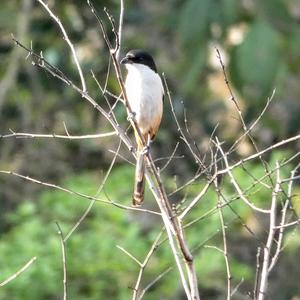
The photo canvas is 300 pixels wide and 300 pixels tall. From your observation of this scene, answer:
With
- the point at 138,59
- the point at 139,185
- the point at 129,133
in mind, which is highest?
the point at 138,59

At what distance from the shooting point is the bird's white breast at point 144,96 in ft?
18.0

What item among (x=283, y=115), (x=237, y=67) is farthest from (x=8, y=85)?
(x=283, y=115)

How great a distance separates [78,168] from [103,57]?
3.32ft

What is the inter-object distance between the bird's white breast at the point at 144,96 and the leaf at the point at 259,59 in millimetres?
3606

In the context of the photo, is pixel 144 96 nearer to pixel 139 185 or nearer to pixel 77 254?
pixel 139 185

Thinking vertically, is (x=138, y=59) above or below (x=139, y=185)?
above

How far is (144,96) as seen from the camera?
5504mm

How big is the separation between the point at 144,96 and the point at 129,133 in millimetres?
2268

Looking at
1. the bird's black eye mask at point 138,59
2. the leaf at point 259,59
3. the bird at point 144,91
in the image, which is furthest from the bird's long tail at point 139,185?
the leaf at point 259,59

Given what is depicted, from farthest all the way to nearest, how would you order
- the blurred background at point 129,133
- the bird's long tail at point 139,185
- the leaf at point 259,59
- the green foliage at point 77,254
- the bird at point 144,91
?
the leaf at point 259,59 → the blurred background at point 129,133 → the green foliage at point 77,254 → the bird at point 144,91 → the bird's long tail at point 139,185

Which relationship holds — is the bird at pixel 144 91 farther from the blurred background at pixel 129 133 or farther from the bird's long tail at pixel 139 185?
the blurred background at pixel 129 133

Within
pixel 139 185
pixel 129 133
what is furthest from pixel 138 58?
pixel 129 133

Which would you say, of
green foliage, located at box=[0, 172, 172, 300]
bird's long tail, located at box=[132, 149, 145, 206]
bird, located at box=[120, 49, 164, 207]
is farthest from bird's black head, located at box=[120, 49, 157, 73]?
green foliage, located at box=[0, 172, 172, 300]

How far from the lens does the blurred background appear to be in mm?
8211
